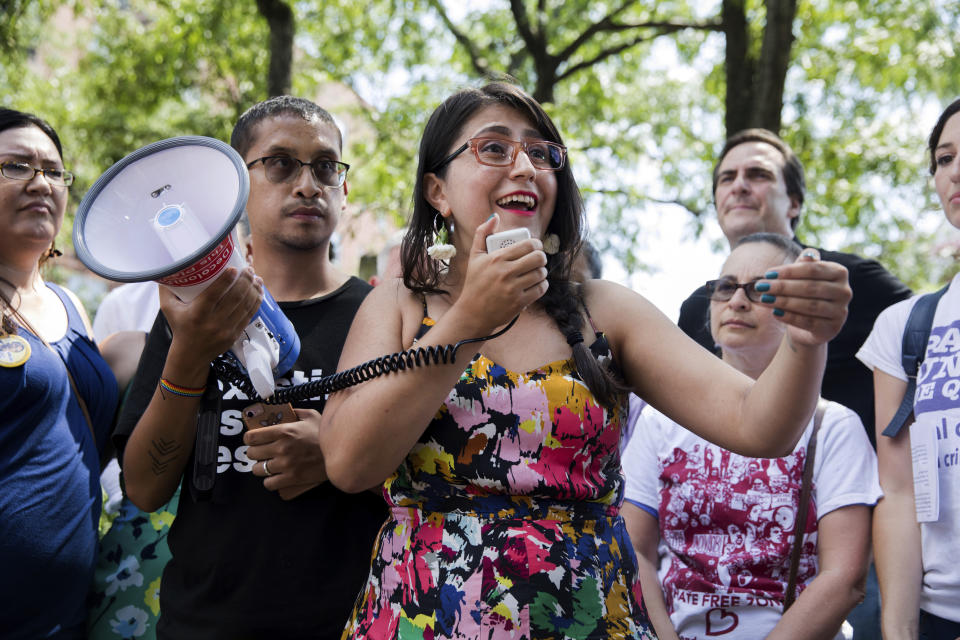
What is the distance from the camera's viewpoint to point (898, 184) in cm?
1145

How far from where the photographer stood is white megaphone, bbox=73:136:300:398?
1978mm

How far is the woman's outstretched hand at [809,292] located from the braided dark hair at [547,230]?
55 centimetres

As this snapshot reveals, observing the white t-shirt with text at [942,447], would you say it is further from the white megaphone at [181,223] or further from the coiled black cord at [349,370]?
the white megaphone at [181,223]

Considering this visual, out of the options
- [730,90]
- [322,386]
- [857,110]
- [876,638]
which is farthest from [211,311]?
[857,110]

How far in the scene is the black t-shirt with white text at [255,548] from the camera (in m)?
2.24

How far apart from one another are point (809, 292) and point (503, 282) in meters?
0.57

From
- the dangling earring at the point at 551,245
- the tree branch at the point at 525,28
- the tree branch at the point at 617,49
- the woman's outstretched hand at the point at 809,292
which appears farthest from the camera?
the tree branch at the point at 525,28

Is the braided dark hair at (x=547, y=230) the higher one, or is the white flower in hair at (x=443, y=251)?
the braided dark hair at (x=547, y=230)

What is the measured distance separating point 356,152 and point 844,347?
34.8ft

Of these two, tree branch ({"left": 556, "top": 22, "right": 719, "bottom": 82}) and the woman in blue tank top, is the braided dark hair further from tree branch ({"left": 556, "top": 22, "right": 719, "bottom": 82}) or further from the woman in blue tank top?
tree branch ({"left": 556, "top": 22, "right": 719, "bottom": 82})

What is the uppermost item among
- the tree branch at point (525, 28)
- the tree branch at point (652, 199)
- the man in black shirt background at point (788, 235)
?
the tree branch at point (525, 28)

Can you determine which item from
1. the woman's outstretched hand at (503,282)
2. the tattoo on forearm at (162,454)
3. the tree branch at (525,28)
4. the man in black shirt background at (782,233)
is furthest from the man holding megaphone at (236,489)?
the tree branch at (525,28)

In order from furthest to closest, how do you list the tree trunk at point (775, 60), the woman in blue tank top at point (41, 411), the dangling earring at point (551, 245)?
the tree trunk at point (775, 60) < the woman in blue tank top at point (41, 411) < the dangling earring at point (551, 245)

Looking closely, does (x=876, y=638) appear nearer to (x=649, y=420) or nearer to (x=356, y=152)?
(x=649, y=420)
